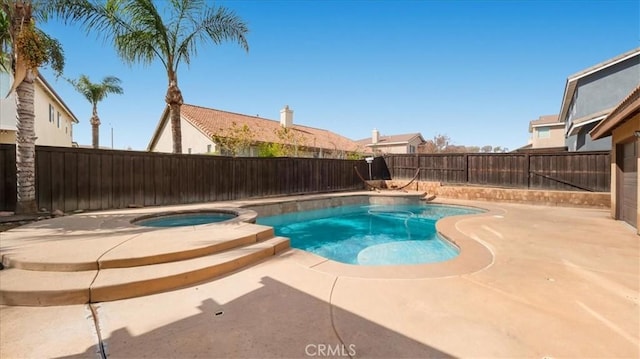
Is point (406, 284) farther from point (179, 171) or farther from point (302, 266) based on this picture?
point (179, 171)

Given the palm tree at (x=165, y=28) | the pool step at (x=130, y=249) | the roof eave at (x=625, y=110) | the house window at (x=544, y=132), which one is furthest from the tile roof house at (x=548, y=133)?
the pool step at (x=130, y=249)

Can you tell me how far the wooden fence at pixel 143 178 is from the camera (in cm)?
684

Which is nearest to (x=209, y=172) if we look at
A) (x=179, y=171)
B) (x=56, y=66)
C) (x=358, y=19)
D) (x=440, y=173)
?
(x=179, y=171)

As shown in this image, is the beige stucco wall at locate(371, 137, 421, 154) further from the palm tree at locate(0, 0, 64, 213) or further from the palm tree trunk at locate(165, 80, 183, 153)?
the palm tree at locate(0, 0, 64, 213)

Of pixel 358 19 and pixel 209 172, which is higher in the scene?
pixel 358 19

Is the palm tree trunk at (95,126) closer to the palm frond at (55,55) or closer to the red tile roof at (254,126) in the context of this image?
the red tile roof at (254,126)

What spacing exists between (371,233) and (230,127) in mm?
11932

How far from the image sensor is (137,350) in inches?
75.7

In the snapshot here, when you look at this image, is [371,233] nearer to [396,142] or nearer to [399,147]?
[396,142]

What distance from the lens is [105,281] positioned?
2.82 metres

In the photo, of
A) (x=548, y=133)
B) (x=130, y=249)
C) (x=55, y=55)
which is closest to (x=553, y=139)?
(x=548, y=133)

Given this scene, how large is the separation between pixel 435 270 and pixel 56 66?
34.7ft

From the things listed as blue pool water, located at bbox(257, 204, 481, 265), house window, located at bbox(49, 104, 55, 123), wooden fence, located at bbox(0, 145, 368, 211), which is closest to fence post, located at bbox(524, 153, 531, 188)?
blue pool water, located at bbox(257, 204, 481, 265)

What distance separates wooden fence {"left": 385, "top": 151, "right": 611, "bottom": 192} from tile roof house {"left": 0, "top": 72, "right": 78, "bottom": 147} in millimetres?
16158
